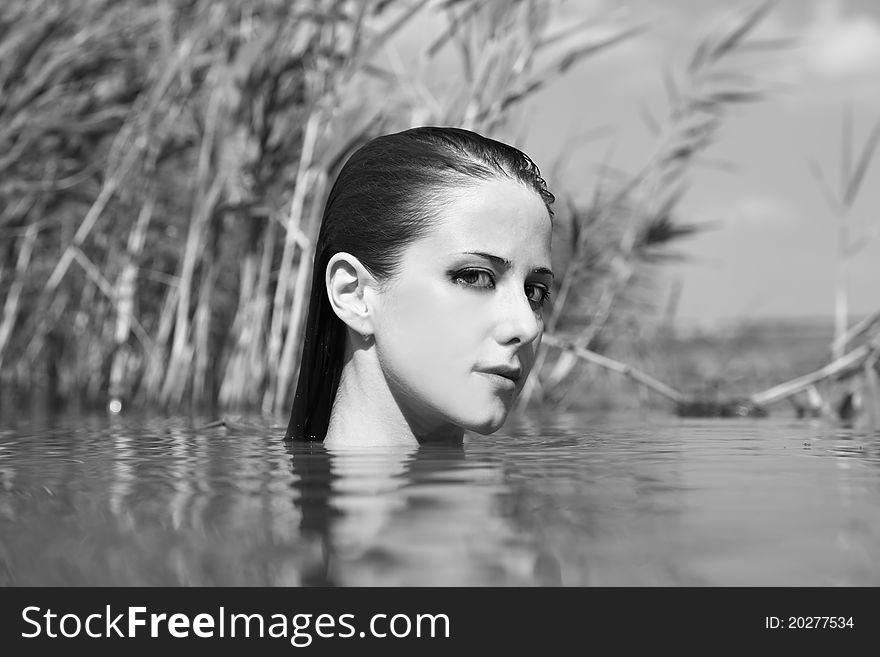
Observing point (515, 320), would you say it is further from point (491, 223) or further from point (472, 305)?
point (491, 223)

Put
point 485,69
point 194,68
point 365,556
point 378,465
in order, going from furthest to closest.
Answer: point 194,68 < point 485,69 < point 378,465 < point 365,556

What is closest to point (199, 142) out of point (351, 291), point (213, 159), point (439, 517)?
point (213, 159)

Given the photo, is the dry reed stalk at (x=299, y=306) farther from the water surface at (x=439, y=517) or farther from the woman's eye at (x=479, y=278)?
the woman's eye at (x=479, y=278)

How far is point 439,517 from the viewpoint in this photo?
3.95 ft

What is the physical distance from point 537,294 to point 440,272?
26 centimetres

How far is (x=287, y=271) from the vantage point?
4.13 meters

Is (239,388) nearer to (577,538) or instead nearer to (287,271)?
(287,271)

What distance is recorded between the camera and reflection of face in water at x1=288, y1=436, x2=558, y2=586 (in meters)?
0.94

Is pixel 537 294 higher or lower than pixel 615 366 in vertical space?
higher

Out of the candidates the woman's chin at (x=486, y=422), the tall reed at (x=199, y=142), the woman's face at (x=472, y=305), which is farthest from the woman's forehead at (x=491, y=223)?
the tall reed at (x=199, y=142)

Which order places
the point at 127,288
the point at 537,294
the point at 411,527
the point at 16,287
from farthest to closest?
the point at 16,287 → the point at 127,288 → the point at 537,294 → the point at 411,527
